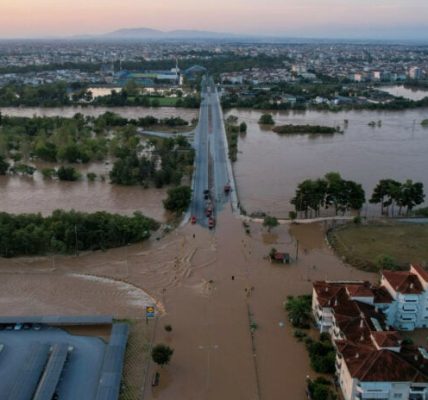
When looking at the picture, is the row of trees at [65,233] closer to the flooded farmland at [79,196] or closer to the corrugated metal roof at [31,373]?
the flooded farmland at [79,196]

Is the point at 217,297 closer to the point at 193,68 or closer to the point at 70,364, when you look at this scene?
the point at 70,364

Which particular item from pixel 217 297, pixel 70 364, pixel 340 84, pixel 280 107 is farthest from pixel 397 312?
pixel 340 84

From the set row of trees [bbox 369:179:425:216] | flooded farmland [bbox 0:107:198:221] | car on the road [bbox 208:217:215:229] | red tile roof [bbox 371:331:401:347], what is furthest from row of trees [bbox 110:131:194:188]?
red tile roof [bbox 371:331:401:347]

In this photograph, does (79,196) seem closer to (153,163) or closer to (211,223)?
(153,163)

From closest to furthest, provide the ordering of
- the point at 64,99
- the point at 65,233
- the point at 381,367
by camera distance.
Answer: the point at 381,367, the point at 65,233, the point at 64,99

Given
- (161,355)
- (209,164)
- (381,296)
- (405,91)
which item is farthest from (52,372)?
(405,91)

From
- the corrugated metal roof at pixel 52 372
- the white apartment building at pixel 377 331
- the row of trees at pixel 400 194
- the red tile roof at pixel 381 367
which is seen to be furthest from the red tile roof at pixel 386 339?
the row of trees at pixel 400 194

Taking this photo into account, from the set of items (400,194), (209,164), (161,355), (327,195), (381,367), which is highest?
(400,194)
